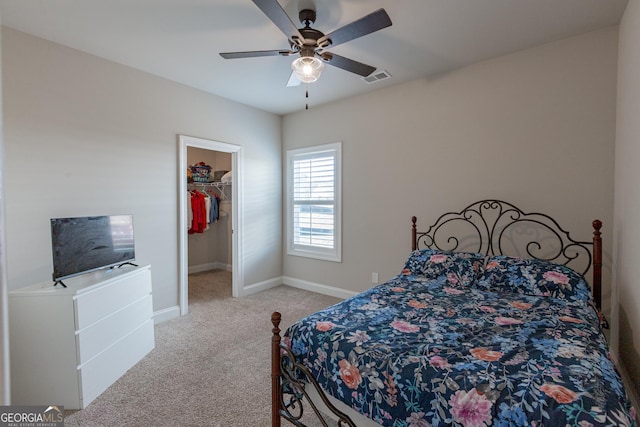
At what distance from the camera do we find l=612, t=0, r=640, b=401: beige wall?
188 centimetres

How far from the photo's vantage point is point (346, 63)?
2.39 m

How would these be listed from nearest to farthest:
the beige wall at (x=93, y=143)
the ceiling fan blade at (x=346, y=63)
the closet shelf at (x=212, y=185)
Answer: the ceiling fan blade at (x=346, y=63)
the beige wall at (x=93, y=143)
the closet shelf at (x=212, y=185)

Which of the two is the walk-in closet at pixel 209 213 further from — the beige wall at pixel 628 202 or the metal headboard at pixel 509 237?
the beige wall at pixel 628 202

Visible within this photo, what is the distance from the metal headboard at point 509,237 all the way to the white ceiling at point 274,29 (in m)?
1.50

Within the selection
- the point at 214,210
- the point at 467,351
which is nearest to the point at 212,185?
the point at 214,210

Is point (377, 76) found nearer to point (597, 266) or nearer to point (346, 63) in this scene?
point (346, 63)

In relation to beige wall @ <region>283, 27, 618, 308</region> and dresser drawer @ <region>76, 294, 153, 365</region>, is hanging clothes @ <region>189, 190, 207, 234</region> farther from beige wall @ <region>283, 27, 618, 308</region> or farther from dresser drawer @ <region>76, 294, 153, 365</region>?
dresser drawer @ <region>76, 294, 153, 365</region>

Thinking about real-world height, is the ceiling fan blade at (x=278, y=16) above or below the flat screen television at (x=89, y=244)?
above

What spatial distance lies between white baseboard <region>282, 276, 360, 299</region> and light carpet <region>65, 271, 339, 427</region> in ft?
1.56

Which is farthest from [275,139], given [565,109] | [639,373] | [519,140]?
[639,373]

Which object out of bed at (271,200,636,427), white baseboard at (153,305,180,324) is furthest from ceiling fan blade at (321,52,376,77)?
white baseboard at (153,305,180,324)

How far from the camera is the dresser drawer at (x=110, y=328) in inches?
84.2

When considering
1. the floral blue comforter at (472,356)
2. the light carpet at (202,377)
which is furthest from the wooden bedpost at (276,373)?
the light carpet at (202,377)

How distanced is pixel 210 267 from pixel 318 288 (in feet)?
8.81
